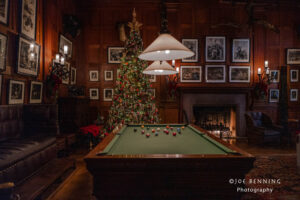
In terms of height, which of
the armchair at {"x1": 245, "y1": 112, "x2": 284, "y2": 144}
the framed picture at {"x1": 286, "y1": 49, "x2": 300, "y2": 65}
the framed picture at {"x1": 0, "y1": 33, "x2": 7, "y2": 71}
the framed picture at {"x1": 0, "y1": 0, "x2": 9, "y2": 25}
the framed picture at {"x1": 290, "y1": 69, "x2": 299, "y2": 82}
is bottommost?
the armchair at {"x1": 245, "y1": 112, "x2": 284, "y2": 144}

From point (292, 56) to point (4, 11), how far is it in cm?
844

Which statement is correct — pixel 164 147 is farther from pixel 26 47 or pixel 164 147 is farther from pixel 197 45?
pixel 197 45

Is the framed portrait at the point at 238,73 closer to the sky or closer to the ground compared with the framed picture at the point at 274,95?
closer to the sky

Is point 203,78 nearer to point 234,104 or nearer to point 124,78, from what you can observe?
point 234,104

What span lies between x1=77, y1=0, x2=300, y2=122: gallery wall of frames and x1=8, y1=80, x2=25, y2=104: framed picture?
2.89 meters

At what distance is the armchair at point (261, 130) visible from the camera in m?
5.34

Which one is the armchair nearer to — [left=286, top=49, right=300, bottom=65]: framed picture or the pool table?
[left=286, top=49, right=300, bottom=65]: framed picture

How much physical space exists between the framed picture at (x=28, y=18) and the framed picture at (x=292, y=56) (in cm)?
796

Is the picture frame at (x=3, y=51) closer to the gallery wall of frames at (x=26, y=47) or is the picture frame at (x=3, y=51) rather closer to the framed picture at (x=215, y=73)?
the gallery wall of frames at (x=26, y=47)

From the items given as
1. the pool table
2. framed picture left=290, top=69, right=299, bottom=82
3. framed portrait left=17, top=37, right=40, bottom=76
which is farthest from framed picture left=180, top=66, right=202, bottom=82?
the pool table

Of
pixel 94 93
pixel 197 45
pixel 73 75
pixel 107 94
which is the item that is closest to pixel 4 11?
pixel 73 75

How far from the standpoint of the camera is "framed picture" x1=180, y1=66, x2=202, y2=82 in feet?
21.8

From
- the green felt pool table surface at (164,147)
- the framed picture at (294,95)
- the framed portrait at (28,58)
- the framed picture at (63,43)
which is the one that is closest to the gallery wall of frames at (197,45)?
the framed picture at (294,95)

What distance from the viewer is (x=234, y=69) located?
264 inches
